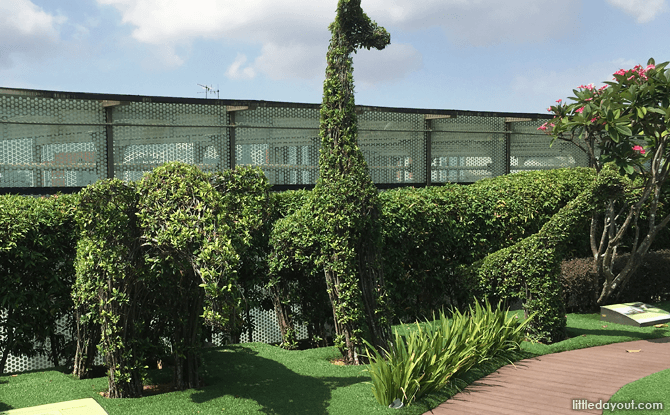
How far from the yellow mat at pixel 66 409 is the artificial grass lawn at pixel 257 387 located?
10cm

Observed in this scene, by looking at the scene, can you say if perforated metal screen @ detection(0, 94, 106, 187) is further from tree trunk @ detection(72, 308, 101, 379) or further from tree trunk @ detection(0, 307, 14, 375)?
tree trunk @ detection(72, 308, 101, 379)

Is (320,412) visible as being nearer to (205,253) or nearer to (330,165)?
(205,253)

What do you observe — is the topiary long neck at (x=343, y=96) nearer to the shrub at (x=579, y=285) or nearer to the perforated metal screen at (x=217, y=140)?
the perforated metal screen at (x=217, y=140)

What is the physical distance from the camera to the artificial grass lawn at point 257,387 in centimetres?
557

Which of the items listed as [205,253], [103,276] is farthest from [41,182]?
[205,253]

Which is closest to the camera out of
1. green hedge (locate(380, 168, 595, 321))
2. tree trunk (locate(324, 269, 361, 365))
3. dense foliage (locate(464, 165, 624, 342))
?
tree trunk (locate(324, 269, 361, 365))

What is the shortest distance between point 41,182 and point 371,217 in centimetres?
458

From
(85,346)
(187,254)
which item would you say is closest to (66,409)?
(85,346)

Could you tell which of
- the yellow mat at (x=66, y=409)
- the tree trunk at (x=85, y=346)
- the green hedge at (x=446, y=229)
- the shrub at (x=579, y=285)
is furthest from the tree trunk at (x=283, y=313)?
the shrub at (x=579, y=285)

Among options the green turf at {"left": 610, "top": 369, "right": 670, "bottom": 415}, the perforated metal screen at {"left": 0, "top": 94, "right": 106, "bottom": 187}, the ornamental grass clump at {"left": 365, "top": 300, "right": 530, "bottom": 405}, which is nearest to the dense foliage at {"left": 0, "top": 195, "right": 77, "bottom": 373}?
the perforated metal screen at {"left": 0, "top": 94, "right": 106, "bottom": 187}

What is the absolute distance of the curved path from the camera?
5.62 meters

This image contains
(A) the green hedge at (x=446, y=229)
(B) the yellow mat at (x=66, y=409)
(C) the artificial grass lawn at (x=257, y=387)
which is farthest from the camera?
(A) the green hedge at (x=446, y=229)

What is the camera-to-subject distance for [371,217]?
6.85m

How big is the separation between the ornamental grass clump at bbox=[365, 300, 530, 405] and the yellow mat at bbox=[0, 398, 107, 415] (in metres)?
2.53
